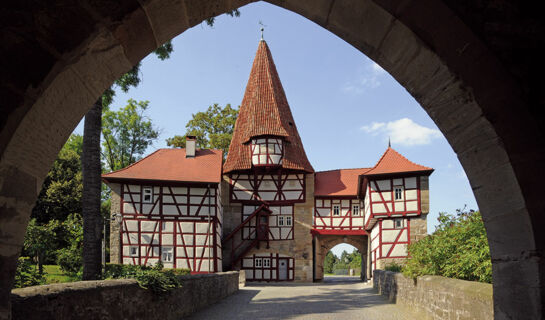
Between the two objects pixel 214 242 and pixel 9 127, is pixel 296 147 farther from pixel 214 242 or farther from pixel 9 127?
pixel 9 127

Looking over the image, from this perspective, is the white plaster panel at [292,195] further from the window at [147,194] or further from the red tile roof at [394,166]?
the window at [147,194]

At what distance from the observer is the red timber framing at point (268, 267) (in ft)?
75.9

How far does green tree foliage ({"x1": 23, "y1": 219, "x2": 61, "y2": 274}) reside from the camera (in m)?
20.2

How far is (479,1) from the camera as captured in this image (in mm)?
1993

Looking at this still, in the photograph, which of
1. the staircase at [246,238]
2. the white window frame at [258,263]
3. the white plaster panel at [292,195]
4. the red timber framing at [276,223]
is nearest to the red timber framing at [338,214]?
the white plaster panel at [292,195]

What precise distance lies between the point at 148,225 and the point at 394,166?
42.6 ft

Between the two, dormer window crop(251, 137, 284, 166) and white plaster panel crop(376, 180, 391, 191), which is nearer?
white plaster panel crop(376, 180, 391, 191)

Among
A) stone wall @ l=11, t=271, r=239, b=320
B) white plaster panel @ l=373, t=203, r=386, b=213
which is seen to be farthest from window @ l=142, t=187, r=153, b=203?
stone wall @ l=11, t=271, r=239, b=320

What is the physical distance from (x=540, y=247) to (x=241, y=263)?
22.4m

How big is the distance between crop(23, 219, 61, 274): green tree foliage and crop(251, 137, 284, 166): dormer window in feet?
38.1

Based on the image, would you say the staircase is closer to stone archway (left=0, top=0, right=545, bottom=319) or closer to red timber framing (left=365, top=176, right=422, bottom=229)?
red timber framing (left=365, top=176, right=422, bottom=229)

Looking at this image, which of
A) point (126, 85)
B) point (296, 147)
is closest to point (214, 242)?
point (296, 147)

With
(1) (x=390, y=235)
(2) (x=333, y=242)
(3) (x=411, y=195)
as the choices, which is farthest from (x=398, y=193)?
(2) (x=333, y=242)

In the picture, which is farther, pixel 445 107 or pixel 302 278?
pixel 302 278
